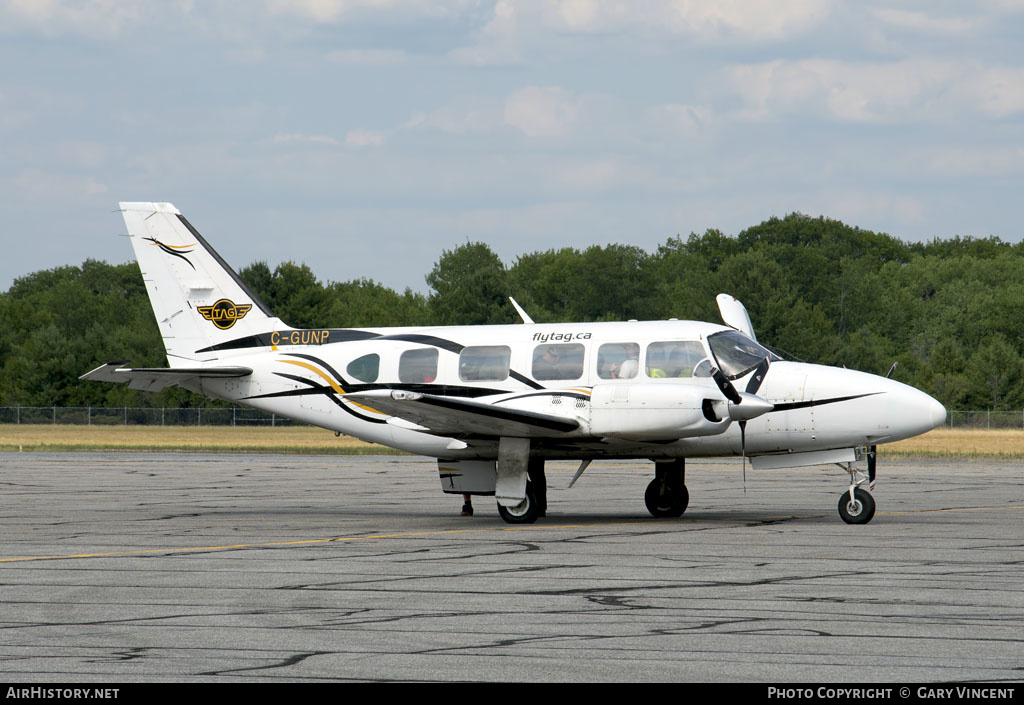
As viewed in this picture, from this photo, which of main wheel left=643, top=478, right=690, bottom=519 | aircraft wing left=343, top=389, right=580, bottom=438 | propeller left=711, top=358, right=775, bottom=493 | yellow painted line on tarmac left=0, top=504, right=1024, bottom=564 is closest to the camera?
yellow painted line on tarmac left=0, top=504, right=1024, bottom=564

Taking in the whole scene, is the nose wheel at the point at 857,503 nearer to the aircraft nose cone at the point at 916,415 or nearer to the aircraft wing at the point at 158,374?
A: the aircraft nose cone at the point at 916,415

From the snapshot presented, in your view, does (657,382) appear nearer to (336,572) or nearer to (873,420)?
(873,420)

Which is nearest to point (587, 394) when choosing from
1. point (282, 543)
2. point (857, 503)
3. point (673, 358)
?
point (673, 358)

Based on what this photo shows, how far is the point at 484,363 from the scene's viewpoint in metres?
18.4

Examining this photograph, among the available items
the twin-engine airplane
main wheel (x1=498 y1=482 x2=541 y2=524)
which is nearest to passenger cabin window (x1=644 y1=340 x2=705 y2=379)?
the twin-engine airplane

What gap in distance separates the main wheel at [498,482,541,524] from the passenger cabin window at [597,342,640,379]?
2031 mm

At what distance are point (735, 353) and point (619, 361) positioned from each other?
1.68 m

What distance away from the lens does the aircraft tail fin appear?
2073 cm

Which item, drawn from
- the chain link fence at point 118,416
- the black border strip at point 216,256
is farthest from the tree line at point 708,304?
the black border strip at point 216,256

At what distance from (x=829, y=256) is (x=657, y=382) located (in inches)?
3363

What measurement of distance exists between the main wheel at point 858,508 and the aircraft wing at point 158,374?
9.74 meters

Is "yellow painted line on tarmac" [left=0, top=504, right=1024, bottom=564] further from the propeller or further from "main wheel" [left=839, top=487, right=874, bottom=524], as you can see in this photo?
the propeller

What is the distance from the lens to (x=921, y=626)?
8.83 metres

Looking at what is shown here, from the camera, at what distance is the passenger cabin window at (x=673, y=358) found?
17.3 metres
